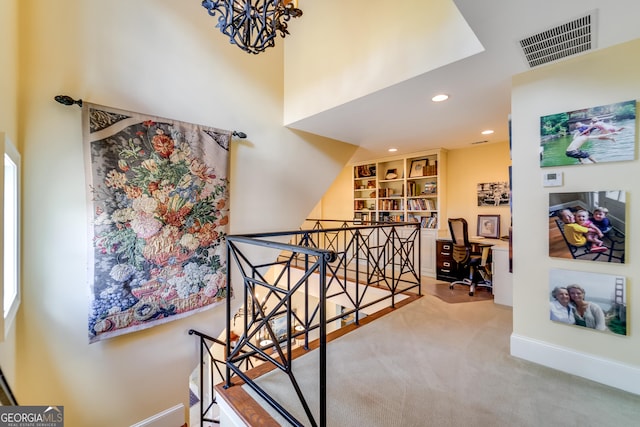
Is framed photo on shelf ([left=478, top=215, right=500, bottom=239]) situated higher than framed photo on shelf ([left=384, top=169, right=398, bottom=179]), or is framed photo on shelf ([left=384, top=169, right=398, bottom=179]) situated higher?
framed photo on shelf ([left=384, top=169, right=398, bottom=179])

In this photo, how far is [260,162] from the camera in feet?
10.3

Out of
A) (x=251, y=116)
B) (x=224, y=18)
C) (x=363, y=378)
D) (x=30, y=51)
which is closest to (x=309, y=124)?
(x=251, y=116)

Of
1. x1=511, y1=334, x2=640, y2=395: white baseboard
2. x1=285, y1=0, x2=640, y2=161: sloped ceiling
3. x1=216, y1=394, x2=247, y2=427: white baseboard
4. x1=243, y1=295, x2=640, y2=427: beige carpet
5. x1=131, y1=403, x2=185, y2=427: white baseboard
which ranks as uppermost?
x1=285, y1=0, x2=640, y2=161: sloped ceiling

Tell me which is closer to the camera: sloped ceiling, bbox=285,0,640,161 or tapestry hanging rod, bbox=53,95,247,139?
sloped ceiling, bbox=285,0,640,161

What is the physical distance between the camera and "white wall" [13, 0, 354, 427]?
183 cm

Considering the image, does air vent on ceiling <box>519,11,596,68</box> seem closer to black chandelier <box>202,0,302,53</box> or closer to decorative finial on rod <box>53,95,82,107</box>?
black chandelier <box>202,0,302,53</box>

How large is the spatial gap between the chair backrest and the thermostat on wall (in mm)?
1898

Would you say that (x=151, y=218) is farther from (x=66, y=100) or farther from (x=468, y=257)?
(x=468, y=257)

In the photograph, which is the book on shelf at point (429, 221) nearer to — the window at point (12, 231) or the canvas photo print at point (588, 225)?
the canvas photo print at point (588, 225)

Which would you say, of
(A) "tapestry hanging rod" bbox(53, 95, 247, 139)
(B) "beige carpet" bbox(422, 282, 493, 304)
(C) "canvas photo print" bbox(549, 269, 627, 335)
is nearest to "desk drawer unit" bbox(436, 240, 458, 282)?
(B) "beige carpet" bbox(422, 282, 493, 304)

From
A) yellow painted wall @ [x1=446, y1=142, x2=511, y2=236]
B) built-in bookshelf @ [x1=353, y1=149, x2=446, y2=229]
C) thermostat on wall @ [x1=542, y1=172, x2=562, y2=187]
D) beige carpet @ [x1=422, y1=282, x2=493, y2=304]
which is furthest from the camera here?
built-in bookshelf @ [x1=353, y1=149, x2=446, y2=229]

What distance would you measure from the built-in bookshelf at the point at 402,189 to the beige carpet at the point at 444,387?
106 inches

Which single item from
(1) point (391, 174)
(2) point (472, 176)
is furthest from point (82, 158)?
(2) point (472, 176)

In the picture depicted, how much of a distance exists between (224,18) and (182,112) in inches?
49.5
